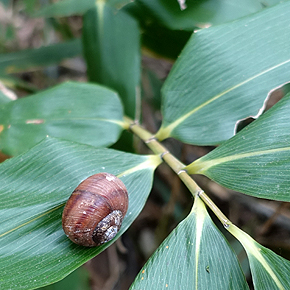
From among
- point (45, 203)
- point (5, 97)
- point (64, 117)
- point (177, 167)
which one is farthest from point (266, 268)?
point (5, 97)

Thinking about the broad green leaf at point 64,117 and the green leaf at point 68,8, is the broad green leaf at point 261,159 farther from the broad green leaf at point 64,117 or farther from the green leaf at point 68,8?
the green leaf at point 68,8

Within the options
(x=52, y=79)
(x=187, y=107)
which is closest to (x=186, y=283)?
(x=187, y=107)

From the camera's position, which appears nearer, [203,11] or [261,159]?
[261,159]

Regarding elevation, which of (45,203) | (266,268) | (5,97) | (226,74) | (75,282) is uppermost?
(5,97)

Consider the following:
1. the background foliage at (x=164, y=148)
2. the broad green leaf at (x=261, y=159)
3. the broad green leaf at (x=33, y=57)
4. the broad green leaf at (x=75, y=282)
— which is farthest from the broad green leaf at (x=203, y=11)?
the broad green leaf at (x=75, y=282)

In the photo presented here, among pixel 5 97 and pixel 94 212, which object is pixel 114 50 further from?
pixel 94 212

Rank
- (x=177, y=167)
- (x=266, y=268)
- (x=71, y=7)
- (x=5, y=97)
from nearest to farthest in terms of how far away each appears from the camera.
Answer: (x=266, y=268) → (x=177, y=167) → (x=5, y=97) → (x=71, y=7)
